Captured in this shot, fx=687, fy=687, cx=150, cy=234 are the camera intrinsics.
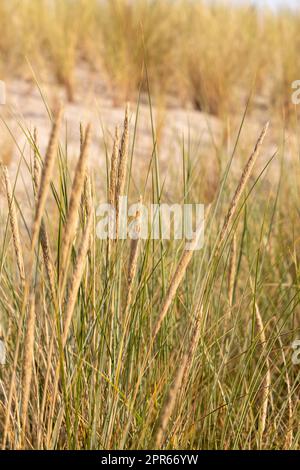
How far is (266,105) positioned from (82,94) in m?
1.37

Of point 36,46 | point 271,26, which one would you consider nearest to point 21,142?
point 36,46

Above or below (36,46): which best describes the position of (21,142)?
below

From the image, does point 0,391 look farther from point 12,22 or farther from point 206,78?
point 12,22

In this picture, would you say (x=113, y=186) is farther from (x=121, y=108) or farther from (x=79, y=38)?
(x=79, y=38)

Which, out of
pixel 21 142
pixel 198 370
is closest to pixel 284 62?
pixel 21 142

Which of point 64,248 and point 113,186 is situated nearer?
point 64,248

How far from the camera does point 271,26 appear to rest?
18.4 feet

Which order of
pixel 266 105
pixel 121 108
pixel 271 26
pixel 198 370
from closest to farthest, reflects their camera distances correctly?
pixel 198 370 → pixel 121 108 → pixel 266 105 → pixel 271 26

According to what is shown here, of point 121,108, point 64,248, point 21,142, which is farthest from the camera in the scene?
point 121,108

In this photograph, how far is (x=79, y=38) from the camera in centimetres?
512

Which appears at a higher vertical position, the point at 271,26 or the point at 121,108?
the point at 271,26

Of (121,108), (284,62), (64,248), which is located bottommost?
(64,248)

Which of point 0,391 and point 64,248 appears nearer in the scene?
point 64,248

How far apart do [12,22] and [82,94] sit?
0.67 metres
